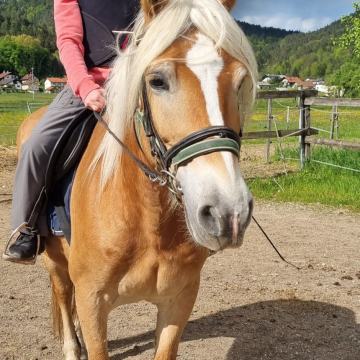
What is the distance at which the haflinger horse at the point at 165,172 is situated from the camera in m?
1.79

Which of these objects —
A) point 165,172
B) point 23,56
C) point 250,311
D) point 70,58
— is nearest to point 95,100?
point 70,58

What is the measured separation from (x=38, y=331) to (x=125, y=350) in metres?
0.75

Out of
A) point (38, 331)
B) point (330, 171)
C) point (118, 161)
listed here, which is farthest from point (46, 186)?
point (330, 171)

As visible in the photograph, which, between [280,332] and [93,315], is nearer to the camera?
[93,315]

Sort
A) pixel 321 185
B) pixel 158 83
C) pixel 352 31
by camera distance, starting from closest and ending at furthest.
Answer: pixel 158 83 → pixel 321 185 → pixel 352 31

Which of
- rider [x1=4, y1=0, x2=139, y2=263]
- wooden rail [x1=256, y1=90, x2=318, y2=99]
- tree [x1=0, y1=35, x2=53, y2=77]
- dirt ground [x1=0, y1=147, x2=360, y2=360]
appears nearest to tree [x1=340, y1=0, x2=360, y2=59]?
wooden rail [x1=256, y1=90, x2=318, y2=99]

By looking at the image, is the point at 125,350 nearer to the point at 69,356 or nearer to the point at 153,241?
the point at 69,356

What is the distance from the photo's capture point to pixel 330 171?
9773 mm

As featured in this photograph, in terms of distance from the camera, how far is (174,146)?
1.89m

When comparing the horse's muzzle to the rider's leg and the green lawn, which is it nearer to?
the rider's leg

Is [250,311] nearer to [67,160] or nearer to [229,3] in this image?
[67,160]

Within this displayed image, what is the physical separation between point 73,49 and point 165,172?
41.9 inches

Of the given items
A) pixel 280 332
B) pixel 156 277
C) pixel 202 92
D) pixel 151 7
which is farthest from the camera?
A: pixel 280 332

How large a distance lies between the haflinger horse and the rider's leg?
25 centimetres
